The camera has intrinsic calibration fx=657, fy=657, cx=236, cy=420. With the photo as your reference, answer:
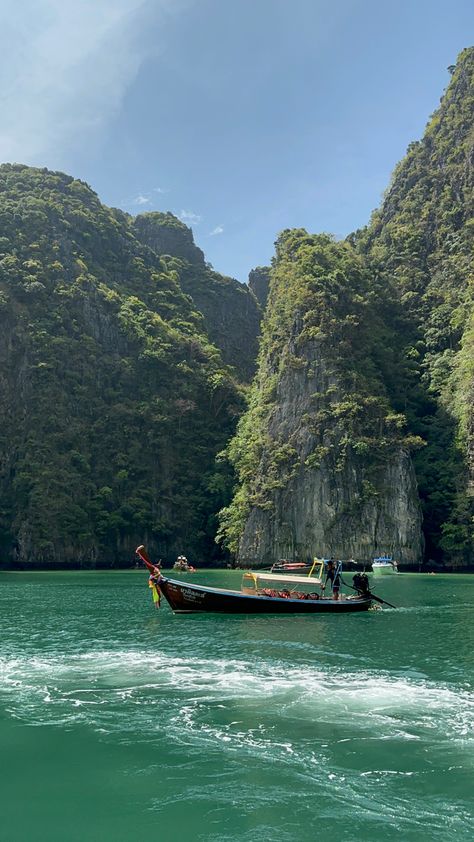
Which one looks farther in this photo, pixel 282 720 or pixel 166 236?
pixel 166 236

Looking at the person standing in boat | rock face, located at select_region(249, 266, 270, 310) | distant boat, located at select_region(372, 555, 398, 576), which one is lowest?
distant boat, located at select_region(372, 555, 398, 576)

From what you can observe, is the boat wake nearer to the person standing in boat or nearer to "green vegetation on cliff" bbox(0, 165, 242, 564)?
the person standing in boat

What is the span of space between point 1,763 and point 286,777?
502cm

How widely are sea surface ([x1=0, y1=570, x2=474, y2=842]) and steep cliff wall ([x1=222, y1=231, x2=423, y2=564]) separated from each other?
1989 inches

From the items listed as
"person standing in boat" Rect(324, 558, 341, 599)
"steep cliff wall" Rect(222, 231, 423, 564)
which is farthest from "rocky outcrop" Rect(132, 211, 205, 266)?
"person standing in boat" Rect(324, 558, 341, 599)

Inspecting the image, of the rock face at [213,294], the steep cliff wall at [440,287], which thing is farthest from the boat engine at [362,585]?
the rock face at [213,294]

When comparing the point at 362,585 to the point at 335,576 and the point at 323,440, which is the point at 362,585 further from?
the point at 323,440

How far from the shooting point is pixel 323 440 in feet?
263

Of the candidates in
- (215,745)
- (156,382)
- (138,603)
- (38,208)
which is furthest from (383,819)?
(38,208)

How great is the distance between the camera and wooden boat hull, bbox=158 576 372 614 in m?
32.0

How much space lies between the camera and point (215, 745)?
1229cm

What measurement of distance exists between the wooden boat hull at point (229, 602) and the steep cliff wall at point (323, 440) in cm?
4316

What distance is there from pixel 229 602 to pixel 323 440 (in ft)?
163

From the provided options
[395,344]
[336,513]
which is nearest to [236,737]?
[336,513]
